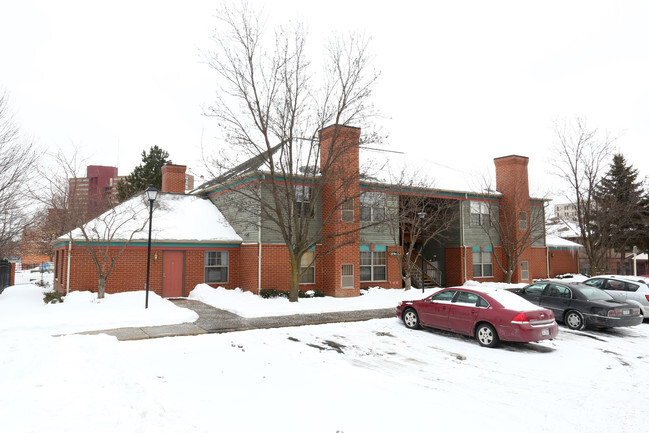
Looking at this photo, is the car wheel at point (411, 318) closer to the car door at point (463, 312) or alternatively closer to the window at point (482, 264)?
the car door at point (463, 312)

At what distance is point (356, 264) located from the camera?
20.9 metres

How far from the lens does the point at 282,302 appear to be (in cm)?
1728

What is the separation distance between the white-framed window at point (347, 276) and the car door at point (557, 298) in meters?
8.90

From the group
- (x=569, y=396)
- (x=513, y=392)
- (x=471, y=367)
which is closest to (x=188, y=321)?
(x=471, y=367)

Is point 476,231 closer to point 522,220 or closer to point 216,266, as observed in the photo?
point 522,220

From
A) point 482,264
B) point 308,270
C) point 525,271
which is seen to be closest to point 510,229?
point 482,264

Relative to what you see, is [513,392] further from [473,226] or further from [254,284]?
[473,226]

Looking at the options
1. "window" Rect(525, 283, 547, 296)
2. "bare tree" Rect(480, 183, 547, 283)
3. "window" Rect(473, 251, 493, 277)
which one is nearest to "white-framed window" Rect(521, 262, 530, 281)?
"bare tree" Rect(480, 183, 547, 283)

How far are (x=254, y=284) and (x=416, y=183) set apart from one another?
10.6 meters

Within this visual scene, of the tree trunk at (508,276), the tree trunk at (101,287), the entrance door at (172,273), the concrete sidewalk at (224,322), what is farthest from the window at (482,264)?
the tree trunk at (101,287)

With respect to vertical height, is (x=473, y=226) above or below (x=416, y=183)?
below

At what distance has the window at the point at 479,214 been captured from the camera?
2672cm

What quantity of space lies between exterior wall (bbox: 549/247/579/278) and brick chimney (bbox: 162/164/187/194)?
91.1ft

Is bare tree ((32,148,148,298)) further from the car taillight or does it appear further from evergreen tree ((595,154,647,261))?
evergreen tree ((595,154,647,261))
